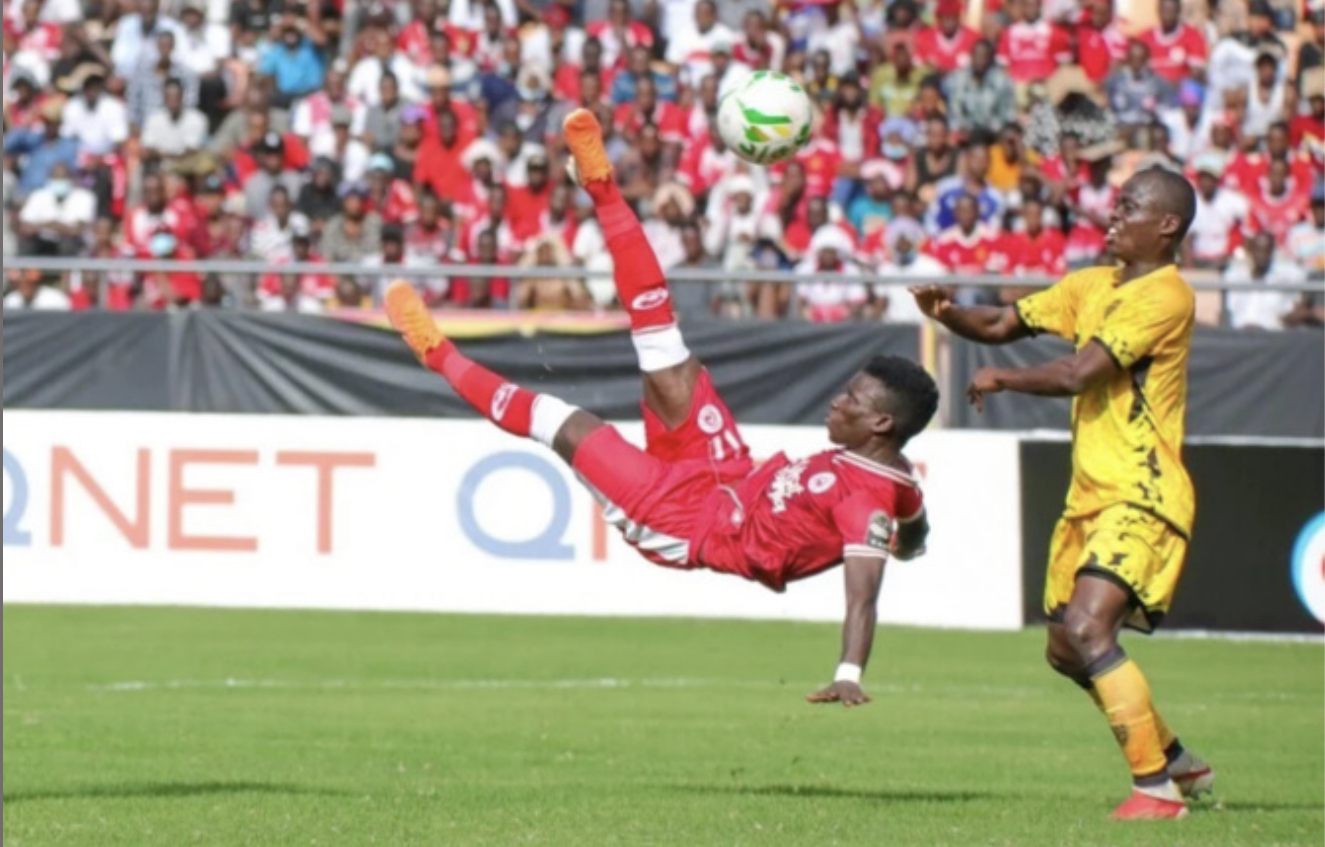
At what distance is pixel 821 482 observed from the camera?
8.72m

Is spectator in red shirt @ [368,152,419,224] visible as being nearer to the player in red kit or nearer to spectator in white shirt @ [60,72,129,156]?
spectator in white shirt @ [60,72,129,156]

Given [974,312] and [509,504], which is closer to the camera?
[974,312]

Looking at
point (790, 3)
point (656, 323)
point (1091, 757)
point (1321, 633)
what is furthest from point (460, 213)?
point (656, 323)

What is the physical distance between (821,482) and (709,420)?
563 millimetres

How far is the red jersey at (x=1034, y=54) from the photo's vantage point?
23.2 meters

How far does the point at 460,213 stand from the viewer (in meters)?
22.6

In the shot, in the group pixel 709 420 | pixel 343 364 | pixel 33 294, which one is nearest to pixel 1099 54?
pixel 343 364

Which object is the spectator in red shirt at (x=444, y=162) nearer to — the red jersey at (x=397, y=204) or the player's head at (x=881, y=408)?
the red jersey at (x=397, y=204)

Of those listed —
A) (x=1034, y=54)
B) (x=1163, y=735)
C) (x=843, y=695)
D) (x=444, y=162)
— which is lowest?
(x=1163, y=735)

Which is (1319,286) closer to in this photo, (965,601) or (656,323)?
(965,601)

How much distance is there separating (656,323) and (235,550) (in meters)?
9.67

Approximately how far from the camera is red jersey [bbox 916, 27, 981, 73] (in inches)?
921

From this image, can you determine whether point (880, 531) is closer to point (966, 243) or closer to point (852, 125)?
point (966, 243)

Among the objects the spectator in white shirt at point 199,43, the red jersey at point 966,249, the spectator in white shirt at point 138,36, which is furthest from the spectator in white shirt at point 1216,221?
the spectator in white shirt at point 138,36
